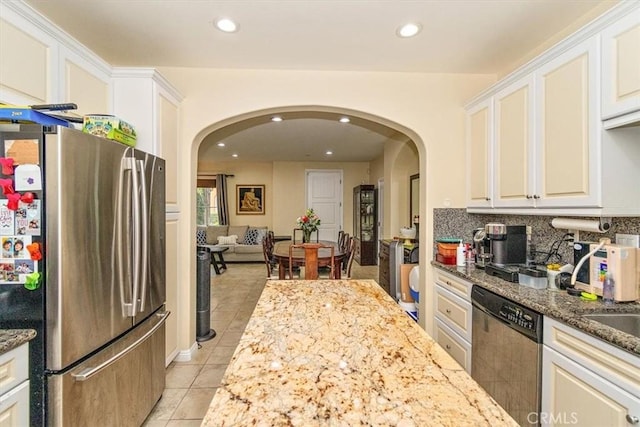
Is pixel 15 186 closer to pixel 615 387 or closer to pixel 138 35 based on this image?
pixel 138 35

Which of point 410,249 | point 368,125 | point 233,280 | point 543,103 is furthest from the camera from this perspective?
point 233,280

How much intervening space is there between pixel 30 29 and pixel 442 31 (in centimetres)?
252

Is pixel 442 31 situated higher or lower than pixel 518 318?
higher

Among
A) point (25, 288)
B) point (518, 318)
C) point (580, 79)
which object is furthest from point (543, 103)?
point (25, 288)

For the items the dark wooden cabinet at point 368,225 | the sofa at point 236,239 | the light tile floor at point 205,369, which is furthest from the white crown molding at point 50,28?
the dark wooden cabinet at point 368,225

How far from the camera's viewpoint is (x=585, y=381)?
52.5 inches

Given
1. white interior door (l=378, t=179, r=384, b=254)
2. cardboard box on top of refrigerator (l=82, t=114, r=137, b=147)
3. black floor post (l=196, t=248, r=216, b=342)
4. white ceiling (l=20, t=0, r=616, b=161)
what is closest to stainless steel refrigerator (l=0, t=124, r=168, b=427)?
cardboard box on top of refrigerator (l=82, t=114, r=137, b=147)

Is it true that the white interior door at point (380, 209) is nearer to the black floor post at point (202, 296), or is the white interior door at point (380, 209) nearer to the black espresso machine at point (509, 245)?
the black floor post at point (202, 296)

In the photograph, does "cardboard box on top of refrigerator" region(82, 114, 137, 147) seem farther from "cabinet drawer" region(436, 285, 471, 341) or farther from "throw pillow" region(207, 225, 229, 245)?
"throw pillow" region(207, 225, 229, 245)

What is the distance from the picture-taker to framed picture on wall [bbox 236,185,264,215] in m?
8.52

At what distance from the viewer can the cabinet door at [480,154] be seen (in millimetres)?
2539

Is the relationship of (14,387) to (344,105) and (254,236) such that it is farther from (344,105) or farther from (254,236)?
(254,236)

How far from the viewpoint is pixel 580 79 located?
170 centimetres

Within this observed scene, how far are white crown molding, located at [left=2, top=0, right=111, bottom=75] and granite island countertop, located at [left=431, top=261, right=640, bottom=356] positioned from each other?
10.0 feet
